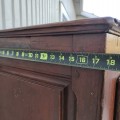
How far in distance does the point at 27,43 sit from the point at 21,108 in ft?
0.80

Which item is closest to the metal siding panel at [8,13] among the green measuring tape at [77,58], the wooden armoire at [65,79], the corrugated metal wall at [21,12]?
the corrugated metal wall at [21,12]

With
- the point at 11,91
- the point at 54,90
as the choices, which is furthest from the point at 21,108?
the point at 54,90

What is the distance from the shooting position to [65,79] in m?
0.47

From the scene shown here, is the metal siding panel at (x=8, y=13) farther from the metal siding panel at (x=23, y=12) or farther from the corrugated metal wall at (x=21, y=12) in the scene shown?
the metal siding panel at (x=23, y=12)

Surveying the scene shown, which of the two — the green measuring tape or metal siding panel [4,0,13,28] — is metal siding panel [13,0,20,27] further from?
the green measuring tape

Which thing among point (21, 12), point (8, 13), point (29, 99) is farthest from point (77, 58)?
point (21, 12)

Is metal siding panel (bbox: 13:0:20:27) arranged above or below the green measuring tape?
above

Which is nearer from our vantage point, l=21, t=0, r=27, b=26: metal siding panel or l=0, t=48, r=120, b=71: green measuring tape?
l=0, t=48, r=120, b=71: green measuring tape

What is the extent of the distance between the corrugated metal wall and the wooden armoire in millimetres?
486

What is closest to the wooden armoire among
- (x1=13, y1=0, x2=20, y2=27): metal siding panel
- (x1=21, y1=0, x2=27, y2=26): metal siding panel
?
(x1=13, y1=0, x2=20, y2=27): metal siding panel

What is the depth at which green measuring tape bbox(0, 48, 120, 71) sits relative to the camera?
0.38 meters

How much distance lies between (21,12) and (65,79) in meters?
0.99

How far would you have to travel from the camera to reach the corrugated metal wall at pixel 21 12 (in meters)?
1.08

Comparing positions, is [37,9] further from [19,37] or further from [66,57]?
[66,57]
